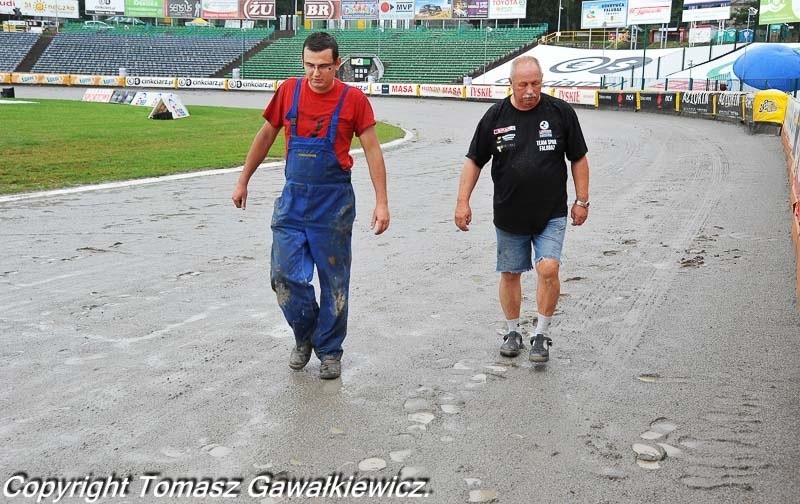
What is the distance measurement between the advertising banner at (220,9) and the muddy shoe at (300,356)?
2877 inches

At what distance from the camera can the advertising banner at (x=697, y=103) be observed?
110ft

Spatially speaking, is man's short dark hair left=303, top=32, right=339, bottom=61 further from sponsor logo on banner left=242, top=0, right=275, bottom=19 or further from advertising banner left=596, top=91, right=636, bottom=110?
sponsor logo on banner left=242, top=0, right=275, bottom=19

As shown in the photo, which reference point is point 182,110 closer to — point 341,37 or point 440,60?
point 440,60

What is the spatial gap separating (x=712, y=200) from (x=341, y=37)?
60450 millimetres

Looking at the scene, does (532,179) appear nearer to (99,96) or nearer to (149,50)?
(99,96)

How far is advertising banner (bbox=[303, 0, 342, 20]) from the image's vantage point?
2726 inches

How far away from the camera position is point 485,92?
1950 inches

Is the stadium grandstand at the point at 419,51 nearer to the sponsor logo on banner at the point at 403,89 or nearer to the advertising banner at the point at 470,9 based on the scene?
the advertising banner at the point at 470,9

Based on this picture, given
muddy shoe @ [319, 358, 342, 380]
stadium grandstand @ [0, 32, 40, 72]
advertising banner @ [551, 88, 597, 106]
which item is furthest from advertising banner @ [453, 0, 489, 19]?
muddy shoe @ [319, 358, 342, 380]

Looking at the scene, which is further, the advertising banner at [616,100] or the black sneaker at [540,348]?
the advertising banner at [616,100]

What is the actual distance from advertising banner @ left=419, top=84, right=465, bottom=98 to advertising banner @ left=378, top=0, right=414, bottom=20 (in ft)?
51.7

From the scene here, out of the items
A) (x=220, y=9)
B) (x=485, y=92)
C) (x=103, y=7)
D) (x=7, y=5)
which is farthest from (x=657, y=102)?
(x=7, y=5)

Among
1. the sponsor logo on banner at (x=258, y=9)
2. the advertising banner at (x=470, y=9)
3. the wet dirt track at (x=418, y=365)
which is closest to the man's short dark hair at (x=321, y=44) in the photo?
the wet dirt track at (x=418, y=365)

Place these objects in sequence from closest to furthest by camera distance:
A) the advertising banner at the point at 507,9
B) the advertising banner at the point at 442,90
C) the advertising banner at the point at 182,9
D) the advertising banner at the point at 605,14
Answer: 1. the advertising banner at the point at 442,90
2. the advertising banner at the point at 605,14
3. the advertising banner at the point at 507,9
4. the advertising banner at the point at 182,9
